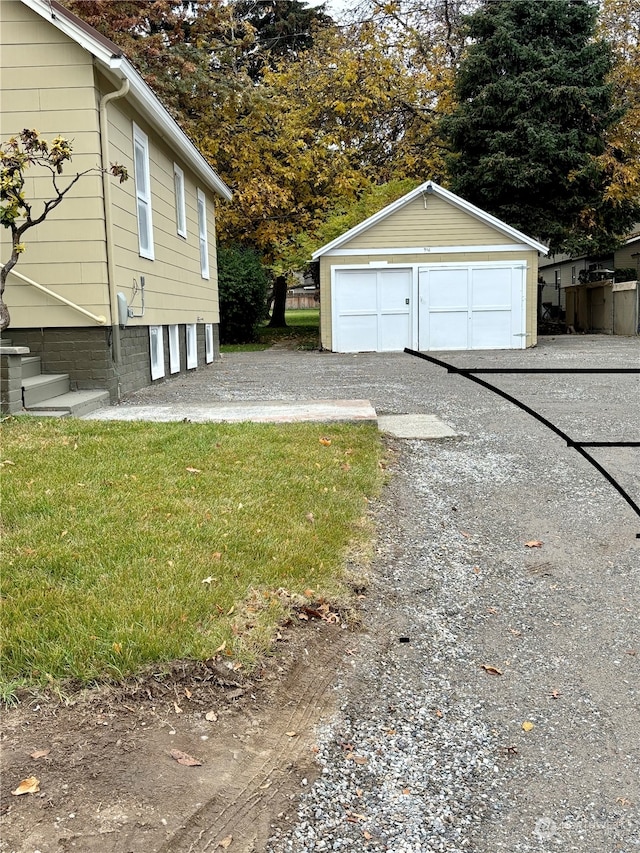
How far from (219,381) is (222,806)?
9.75 metres

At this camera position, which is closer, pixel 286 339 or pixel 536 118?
pixel 536 118

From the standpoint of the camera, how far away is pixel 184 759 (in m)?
2.16

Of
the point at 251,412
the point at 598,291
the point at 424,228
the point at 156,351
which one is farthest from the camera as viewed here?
the point at 598,291

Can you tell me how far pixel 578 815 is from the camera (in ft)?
6.75

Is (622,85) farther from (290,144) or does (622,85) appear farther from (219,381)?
(219,381)

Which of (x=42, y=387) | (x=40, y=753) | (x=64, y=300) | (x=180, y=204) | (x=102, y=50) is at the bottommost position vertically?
(x=40, y=753)

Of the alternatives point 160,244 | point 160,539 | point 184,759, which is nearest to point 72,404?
point 160,539

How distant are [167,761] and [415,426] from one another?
5.50 m

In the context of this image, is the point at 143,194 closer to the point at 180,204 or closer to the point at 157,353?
the point at 157,353

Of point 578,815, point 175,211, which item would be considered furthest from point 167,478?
point 175,211

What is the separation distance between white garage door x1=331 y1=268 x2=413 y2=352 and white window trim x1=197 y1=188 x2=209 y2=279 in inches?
146

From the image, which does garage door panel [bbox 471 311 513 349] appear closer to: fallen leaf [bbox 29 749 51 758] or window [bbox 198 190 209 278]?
window [bbox 198 190 209 278]

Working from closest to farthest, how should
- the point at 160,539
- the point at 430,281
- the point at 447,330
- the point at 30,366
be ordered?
1. the point at 160,539
2. the point at 30,366
3. the point at 430,281
4. the point at 447,330

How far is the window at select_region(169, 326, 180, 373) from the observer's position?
38.2 feet
